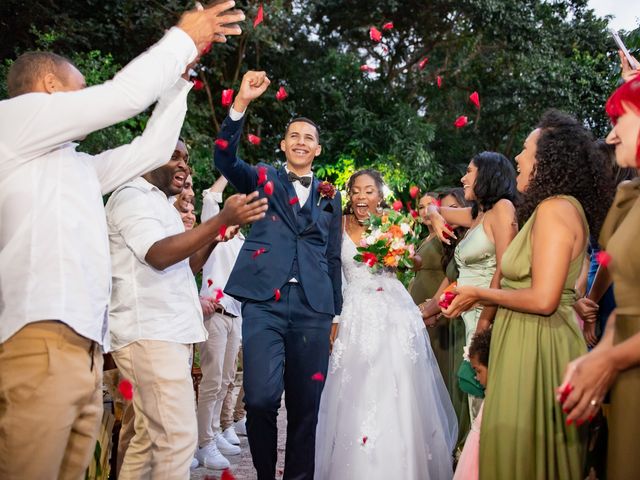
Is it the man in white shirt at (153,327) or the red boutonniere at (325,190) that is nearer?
the man in white shirt at (153,327)

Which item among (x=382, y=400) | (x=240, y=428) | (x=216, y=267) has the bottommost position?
(x=240, y=428)

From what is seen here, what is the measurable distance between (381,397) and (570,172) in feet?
7.30

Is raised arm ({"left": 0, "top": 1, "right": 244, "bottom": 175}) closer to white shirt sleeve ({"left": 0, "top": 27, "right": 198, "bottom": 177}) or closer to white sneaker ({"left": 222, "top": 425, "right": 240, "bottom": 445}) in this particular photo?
white shirt sleeve ({"left": 0, "top": 27, "right": 198, "bottom": 177})

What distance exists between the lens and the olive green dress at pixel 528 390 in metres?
2.93

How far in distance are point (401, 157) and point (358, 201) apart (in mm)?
9827

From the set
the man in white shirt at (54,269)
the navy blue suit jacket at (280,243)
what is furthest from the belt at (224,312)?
the man in white shirt at (54,269)

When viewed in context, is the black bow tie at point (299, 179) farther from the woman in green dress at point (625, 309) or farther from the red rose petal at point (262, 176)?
the woman in green dress at point (625, 309)

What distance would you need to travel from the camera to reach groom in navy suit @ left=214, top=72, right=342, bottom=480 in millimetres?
4297

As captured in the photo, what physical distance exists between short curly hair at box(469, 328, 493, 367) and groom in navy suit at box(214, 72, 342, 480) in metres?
1.14

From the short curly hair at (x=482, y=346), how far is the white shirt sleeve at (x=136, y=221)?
5.69ft

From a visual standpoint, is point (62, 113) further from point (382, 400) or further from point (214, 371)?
point (214, 371)

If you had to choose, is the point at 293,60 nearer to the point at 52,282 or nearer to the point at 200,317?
the point at 200,317

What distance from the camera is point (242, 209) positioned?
2.90 m

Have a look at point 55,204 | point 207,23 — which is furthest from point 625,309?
point 55,204
